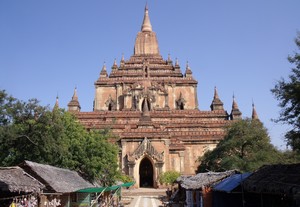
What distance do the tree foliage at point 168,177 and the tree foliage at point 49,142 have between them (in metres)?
10.5

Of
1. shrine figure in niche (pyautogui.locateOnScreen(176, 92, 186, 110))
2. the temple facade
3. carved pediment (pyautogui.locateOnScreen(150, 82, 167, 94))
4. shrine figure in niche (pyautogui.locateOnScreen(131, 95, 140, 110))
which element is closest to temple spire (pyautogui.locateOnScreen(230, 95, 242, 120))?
the temple facade

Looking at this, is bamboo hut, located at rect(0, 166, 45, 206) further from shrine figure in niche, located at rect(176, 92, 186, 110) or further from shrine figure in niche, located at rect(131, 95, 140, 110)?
shrine figure in niche, located at rect(176, 92, 186, 110)

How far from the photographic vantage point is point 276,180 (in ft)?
38.6

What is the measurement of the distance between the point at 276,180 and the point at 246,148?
17265 millimetres

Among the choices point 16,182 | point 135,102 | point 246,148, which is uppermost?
point 135,102

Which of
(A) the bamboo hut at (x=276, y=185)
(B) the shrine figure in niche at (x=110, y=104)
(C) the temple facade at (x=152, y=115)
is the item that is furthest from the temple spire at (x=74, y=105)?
(A) the bamboo hut at (x=276, y=185)

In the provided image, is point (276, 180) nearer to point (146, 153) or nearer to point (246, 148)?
point (246, 148)

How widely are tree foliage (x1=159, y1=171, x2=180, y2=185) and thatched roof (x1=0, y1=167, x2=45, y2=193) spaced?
22.5 meters

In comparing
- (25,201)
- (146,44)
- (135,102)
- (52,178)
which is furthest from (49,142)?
(146,44)

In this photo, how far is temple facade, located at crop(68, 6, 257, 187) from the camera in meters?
37.6

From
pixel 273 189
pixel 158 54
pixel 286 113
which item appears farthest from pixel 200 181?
pixel 158 54

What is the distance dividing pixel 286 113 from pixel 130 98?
114 feet

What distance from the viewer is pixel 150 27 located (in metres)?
62.6

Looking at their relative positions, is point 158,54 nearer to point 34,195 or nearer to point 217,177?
point 217,177
